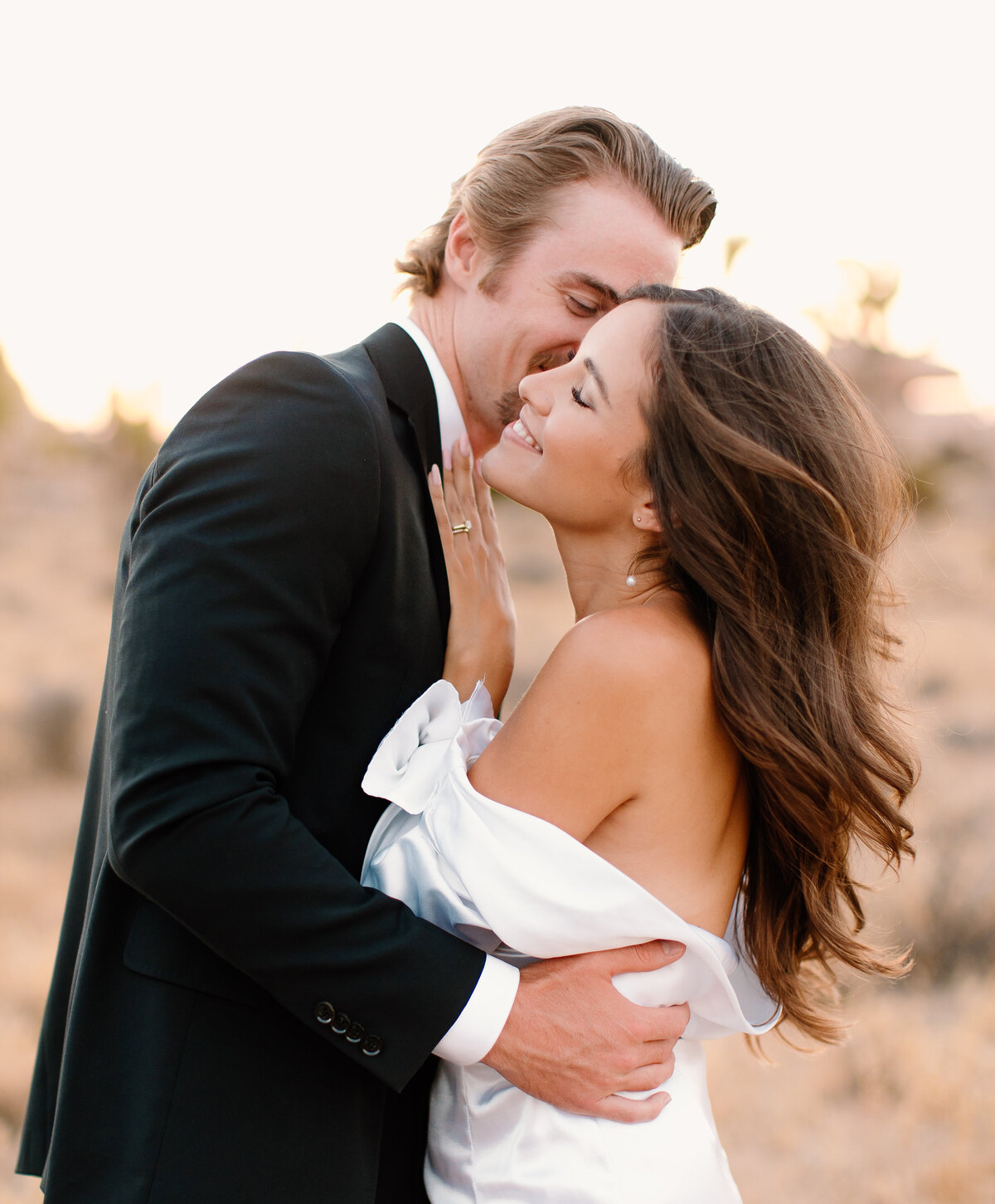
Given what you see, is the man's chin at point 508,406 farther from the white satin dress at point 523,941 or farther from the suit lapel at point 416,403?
the white satin dress at point 523,941

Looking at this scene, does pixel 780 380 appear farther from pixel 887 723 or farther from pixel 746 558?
pixel 887 723

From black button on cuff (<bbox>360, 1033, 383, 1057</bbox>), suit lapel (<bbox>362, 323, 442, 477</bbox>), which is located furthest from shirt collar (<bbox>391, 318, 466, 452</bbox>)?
black button on cuff (<bbox>360, 1033, 383, 1057</bbox>)

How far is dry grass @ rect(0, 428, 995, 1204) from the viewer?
3.97m

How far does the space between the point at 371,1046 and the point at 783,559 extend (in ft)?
3.58

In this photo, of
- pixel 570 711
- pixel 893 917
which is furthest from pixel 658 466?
pixel 893 917

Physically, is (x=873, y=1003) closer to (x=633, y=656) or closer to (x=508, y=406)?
(x=508, y=406)

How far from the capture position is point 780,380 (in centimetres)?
189

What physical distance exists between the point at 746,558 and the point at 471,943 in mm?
834

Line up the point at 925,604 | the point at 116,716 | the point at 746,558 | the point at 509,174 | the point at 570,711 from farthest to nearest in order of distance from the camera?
the point at 925,604, the point at 509,174, the point at 746,558, the point at 570,711, the point at 116,716

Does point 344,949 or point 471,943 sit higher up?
point 344,949

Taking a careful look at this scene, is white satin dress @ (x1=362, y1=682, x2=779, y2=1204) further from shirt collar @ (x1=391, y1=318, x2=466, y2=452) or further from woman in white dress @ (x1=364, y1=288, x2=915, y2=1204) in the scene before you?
shirt collar @ (x1=391, y1=318, x2=466, y2=452)

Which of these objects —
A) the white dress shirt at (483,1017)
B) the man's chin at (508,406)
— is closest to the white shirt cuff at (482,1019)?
the white dress shirt at (483,1017)


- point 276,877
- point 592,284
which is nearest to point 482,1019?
point 276,877

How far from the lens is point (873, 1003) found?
16.8ft
